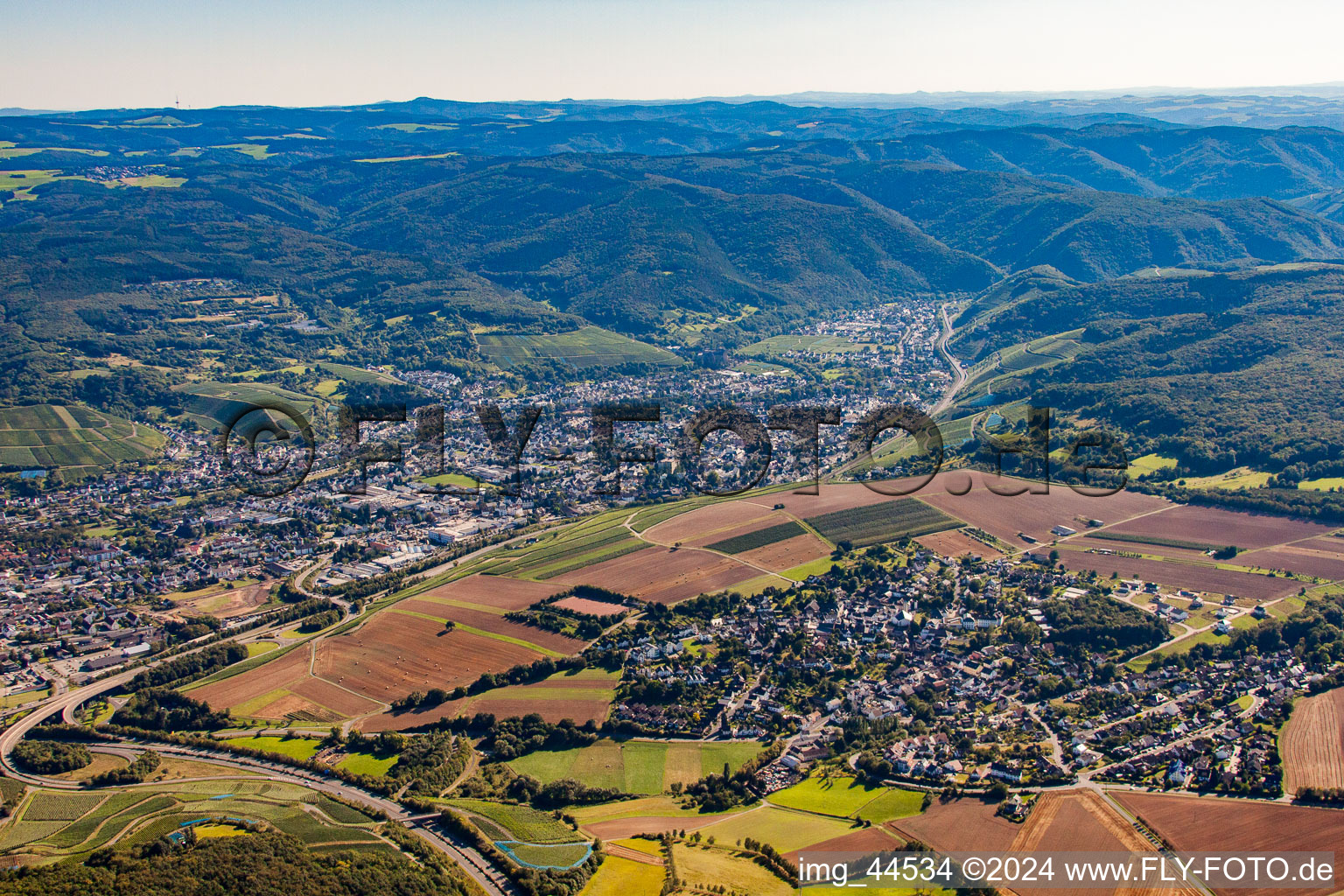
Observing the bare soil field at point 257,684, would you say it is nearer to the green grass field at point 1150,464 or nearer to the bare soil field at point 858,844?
the bare soil field at point 858,844

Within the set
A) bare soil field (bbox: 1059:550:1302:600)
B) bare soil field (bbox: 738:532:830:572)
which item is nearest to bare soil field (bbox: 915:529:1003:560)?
bare soil field (bbox: 1059:550:1302:600)

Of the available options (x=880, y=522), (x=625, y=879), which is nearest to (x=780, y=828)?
(x=625, y=879)

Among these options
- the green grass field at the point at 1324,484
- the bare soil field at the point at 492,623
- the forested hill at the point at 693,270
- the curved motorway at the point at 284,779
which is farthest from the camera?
the forested hill at the point at 693,270

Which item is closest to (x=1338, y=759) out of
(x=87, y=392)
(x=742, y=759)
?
(x=742, y=759)

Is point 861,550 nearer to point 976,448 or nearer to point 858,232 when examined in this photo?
point 976,448

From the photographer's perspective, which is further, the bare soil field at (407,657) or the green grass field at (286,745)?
the bare soil field at (407,657)

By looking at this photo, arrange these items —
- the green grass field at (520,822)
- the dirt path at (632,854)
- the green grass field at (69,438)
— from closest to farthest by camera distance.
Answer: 1. the dirt path at (632,854)
2. the green grass field at (520,822)
3. the green grass field at (69,438)

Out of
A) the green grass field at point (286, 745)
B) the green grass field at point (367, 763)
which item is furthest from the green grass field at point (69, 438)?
the green grass field at point (367, 763)
